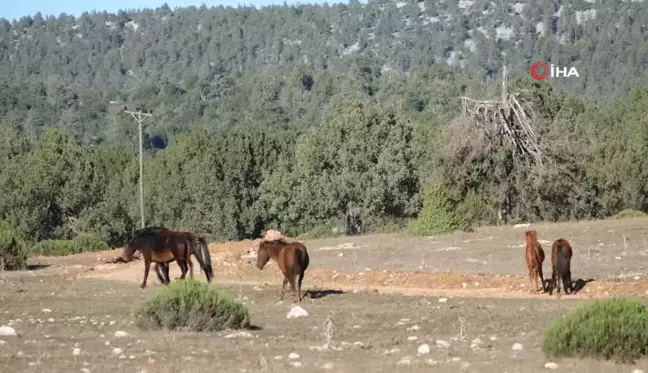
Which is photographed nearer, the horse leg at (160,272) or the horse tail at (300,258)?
the horse tail at (300,258)

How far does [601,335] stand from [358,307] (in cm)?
817

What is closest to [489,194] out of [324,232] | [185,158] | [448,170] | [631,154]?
[448,170]

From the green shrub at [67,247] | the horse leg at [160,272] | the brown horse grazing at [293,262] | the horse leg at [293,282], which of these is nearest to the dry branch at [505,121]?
the green shrub at [67,247]

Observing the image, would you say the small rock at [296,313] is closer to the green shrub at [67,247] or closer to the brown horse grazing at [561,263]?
the brown horse grazing at [561,263]

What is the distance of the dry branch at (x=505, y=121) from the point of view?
146 feet

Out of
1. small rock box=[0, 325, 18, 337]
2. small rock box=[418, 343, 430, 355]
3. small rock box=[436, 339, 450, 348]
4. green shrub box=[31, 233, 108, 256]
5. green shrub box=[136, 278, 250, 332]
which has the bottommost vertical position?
green shrub box=[31, 233, 108, 256]

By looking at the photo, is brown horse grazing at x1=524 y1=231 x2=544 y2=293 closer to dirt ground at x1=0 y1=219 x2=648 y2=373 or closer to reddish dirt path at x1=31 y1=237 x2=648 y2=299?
reddish dirt path at x1=31 y1=237 x2=648 y2=299

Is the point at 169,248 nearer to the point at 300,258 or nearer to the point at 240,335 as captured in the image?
the point at 300,258

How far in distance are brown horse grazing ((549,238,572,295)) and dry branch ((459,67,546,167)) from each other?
2175cm

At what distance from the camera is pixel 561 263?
22.7 metres

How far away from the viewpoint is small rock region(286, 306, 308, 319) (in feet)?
63.7

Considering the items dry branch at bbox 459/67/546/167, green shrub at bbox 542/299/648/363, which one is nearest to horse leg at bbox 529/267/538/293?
green shrub at bbox 542/299/648/363

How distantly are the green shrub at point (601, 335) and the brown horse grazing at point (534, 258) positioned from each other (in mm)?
9409

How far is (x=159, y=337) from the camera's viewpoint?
16.0m
